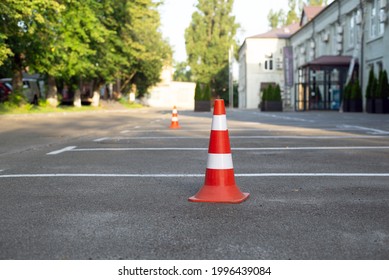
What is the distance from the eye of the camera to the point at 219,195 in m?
5.04

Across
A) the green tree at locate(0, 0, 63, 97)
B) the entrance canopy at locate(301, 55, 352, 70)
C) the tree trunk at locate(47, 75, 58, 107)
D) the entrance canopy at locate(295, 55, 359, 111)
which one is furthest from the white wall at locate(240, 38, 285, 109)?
the green tree at locate(0, 0, 63, 97)

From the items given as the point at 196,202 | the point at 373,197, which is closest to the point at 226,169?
the point at 196,202

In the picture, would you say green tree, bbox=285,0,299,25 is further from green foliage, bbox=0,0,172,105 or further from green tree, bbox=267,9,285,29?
green foliage, bbox=0,0,172,105

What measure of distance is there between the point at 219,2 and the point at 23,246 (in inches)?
3224

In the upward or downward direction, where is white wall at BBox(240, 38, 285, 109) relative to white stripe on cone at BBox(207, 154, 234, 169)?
upward

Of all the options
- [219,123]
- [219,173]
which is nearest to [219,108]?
[219,123]

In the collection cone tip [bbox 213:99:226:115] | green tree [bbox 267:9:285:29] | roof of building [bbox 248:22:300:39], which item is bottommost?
cone tip [bbox 213:99:226:115]

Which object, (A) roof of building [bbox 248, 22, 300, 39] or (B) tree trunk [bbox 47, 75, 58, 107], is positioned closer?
(B) tree trunk [bbox 47, 75, 58, 107]

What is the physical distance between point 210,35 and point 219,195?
79.8 m

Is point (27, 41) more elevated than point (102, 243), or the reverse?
point (27, 41)

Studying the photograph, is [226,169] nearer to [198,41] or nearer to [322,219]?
[322,219]

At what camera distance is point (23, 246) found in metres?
3.49

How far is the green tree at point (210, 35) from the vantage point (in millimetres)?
82375

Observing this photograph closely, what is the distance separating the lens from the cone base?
501 cm
